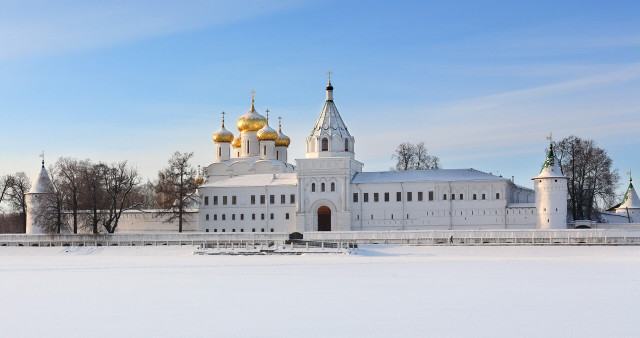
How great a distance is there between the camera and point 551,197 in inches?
1796

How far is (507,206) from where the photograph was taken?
156ft

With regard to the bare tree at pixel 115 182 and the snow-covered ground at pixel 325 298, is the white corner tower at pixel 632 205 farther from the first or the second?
the bare tree at pixel 115 182

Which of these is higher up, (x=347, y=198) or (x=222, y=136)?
(x=222, y=136)

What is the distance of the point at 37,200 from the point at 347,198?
20.3 m

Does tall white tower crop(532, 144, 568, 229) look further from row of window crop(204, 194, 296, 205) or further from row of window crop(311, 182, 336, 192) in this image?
row of window crop(204, 194, 296, 205)

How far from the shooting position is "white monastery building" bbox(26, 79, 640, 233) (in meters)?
47.5

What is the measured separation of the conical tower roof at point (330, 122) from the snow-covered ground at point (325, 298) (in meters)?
19.5

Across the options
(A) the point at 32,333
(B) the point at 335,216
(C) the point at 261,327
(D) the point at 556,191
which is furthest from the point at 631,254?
(A) the point at 32,333

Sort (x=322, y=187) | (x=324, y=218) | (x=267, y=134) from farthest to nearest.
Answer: (x=267, y=134) → (x=324, y=218) → (x=322, y=187)

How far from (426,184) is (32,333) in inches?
1457

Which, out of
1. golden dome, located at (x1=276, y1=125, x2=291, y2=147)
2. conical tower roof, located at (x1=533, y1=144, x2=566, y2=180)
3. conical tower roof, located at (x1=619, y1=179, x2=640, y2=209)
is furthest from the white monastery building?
golden dome, located at (x1=276, y1=125, x2=291, y2=147)

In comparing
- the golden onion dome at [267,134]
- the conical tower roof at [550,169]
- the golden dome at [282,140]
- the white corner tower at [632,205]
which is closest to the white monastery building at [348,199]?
the conical tower roof at [550,169]

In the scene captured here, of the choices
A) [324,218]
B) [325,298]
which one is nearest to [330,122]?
[324,218]

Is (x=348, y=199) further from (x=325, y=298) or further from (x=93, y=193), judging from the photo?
(x=325, y=298)
